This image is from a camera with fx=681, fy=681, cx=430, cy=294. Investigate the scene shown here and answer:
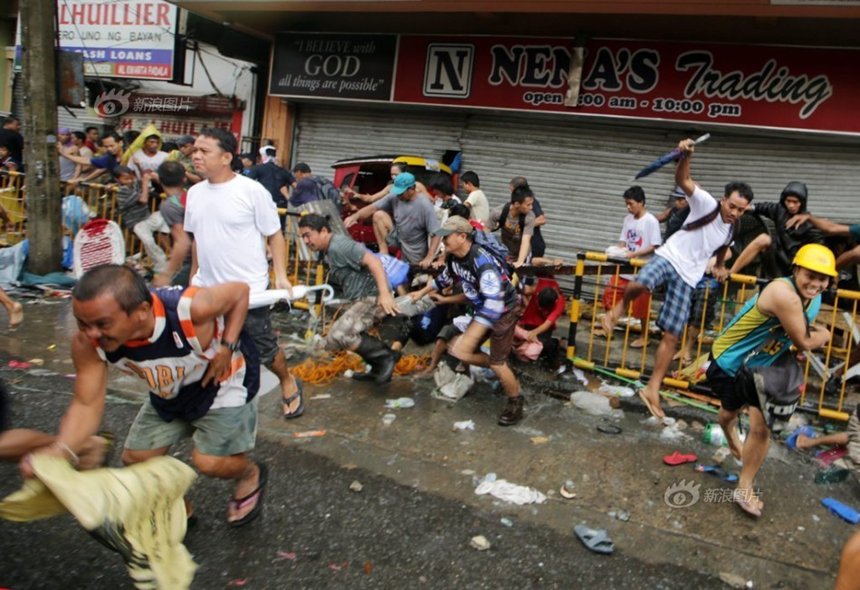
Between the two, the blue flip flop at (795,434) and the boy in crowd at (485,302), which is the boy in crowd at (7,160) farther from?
the blue flip flop at (795,434)

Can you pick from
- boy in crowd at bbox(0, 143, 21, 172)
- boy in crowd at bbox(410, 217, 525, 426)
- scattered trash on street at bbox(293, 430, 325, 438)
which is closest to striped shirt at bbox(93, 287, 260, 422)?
scattered trash on street at bbox(293, 430, 325, 438)

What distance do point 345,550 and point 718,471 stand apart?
2.60 m

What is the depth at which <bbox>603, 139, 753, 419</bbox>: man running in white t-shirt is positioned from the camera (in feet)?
17.9

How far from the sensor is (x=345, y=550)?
3516 mm

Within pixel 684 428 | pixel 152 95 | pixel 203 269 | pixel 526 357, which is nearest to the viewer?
pixel 203 269

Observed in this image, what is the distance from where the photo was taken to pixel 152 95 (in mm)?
14156

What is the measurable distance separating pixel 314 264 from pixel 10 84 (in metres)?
14.1

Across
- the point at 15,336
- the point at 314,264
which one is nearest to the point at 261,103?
the point at 314,264

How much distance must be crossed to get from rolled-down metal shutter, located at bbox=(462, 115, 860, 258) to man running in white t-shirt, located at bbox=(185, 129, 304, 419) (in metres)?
5.80

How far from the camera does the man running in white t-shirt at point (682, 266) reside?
17.9 feet

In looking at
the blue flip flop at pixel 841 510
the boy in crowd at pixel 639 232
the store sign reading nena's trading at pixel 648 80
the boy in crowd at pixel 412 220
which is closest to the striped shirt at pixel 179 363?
the blue flip flop at pixel 841 510

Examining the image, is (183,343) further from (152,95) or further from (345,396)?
(152,95)

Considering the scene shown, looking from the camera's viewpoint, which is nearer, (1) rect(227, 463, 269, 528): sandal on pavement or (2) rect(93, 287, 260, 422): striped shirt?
(2) rect(93, 287, 260, 422): striped shirt

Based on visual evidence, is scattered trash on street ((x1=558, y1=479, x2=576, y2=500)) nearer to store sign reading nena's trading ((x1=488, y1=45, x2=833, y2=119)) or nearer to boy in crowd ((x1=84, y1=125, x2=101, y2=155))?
store sign reading nena's trading ((x1=488, y1=45, x2=833, y2=119))
